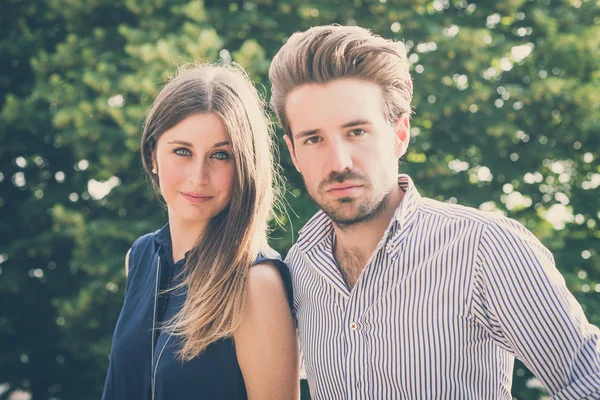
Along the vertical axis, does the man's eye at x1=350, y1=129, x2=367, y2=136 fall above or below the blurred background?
below

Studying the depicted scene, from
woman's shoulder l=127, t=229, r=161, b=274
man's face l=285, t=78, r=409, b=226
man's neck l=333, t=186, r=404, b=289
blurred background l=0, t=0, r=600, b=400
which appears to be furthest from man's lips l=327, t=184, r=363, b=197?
blurred background l=0, t=0, r=600, b=400

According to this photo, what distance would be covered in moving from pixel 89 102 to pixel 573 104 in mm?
5249

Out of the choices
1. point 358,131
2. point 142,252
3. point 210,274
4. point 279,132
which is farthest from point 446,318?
point 279,132

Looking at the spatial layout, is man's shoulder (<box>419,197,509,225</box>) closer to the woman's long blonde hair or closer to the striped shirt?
the striped shirt

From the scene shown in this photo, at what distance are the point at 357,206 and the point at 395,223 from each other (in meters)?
0.15

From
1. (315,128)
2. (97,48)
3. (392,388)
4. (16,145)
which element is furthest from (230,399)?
(16,145)

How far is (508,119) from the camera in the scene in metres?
6.53

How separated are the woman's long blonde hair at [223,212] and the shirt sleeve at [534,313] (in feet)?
3.07

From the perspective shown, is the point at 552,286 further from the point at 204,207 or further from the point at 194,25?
the point at 194,25

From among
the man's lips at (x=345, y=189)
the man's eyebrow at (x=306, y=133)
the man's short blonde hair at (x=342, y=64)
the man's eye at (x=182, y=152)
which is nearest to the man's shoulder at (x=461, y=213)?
the man's lips at (x=345, y=189)

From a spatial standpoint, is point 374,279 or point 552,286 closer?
point 552,286

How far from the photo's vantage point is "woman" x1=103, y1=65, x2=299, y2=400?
7.37 ft

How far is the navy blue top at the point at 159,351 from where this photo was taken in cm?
224

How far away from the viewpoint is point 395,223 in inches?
82.8
